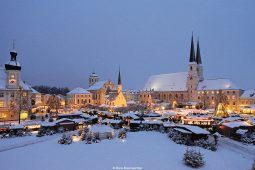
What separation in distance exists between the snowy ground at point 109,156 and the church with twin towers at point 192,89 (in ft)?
175

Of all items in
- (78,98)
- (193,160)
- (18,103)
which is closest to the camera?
(193,160)

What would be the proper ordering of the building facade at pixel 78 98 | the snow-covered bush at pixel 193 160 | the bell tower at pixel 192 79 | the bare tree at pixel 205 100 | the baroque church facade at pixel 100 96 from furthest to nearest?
1. the bell tower at pixel 192 79
2. the building facade at pixel 78 98
3. the baroque church facade at pixel 100 96
4. the bare tree at pixel 205 100
5. the snow-covered bush at pixel 193 160

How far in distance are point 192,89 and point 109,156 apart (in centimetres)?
7600

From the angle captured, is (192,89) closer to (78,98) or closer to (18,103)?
(78,98)

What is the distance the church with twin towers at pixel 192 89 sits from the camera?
81812 millimetres

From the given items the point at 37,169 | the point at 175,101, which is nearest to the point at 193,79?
the point at 175,101

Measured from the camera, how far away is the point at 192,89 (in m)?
93.2

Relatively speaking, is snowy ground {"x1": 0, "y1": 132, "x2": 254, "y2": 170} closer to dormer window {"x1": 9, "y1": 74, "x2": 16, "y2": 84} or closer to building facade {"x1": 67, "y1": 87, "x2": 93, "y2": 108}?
dormer window {"x1": 9, "y1": 74, "x2": 16, "y2": 84}

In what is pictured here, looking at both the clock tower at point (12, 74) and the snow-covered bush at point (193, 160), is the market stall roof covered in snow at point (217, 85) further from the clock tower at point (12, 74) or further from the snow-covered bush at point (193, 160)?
the snow-covered bush at point (193, 160)

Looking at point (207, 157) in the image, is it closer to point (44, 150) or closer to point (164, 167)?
point (164, 167)

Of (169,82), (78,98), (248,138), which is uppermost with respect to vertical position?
(169,82)

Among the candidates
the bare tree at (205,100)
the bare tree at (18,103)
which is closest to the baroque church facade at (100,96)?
the bare tree at (205,100)

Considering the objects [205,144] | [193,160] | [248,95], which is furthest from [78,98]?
[193,160]

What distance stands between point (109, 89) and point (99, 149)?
234 ft
